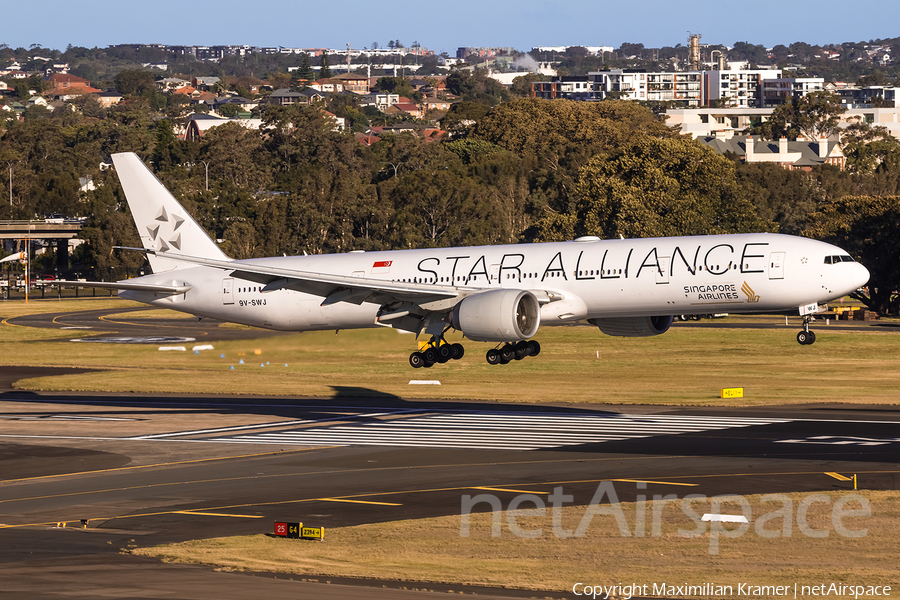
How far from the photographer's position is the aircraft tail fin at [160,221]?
70188 mm

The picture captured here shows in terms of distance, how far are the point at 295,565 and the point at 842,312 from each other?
108662mm

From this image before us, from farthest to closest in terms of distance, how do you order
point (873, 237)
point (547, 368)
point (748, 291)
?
1. point (873, 237)
2. point (547, 368)
3. point (748, 291)

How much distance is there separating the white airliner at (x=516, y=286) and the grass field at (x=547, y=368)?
6.29 m

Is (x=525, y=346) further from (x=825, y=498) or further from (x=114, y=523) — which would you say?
(x=114, y=523)

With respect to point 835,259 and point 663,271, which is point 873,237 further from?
point 663,271

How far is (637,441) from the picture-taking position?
62.1 m

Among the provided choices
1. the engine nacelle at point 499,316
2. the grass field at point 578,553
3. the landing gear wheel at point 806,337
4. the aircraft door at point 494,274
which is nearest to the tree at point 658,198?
the aircraft door at point 494,274

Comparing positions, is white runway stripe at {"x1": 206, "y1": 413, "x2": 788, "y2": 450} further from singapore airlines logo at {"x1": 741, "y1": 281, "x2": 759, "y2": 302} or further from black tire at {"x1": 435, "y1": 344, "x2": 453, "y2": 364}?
singapore airlines logo at {"x1": 741, "y1": 281, "x2": 759, "y2": 302}

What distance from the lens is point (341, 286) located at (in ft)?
196

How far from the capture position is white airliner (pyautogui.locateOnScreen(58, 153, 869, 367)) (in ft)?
181

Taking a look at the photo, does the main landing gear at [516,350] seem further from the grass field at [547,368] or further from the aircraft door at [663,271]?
the grass field at [547,368]

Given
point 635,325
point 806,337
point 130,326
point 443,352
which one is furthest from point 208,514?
point 130,326

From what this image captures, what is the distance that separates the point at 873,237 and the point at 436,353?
Answer: 91.1 meters

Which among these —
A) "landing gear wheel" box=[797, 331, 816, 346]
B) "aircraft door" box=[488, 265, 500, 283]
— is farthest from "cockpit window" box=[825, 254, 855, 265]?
"aircraft door" box=[488, 265, 500, 283]
